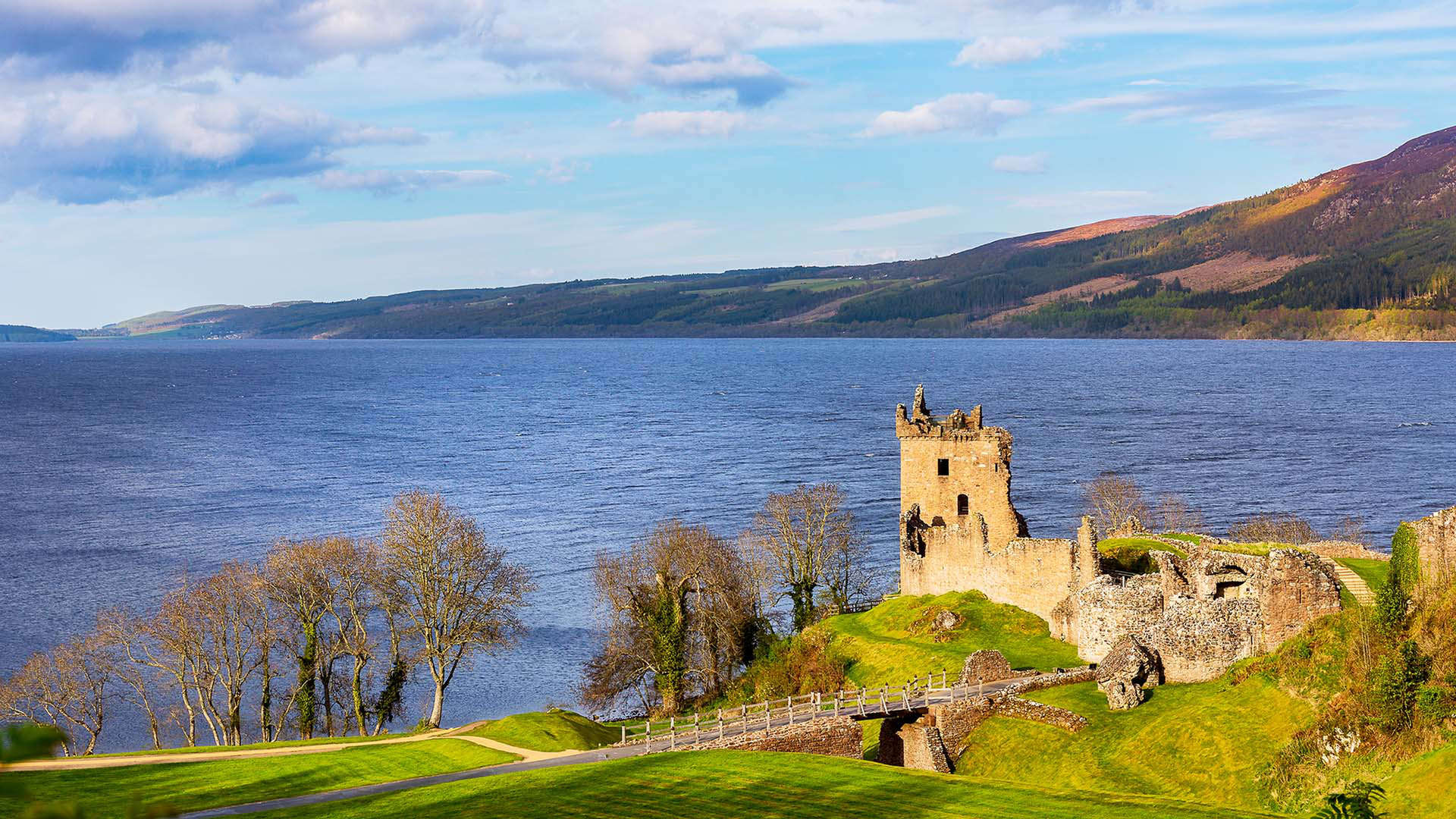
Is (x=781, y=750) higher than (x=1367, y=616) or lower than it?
lower

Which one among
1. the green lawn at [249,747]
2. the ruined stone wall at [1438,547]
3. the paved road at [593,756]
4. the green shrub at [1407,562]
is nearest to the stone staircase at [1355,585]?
the green shrub at [1407,562]

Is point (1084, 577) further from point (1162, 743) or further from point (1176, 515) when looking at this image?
point (1176, 515)

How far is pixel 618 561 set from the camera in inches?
3059

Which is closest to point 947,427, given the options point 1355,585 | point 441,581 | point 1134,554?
point 1134,554

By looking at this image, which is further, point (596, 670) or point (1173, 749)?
point (596, 670)

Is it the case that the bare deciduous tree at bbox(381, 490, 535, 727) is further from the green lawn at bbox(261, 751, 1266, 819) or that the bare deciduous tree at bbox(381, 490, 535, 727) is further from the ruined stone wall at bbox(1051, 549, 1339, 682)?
the ruined stone wall at bbox(1051, 549, 1339, 682)

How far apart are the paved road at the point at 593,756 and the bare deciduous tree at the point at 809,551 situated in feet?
93.7

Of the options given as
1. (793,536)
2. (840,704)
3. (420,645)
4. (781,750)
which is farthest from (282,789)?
(793,536)

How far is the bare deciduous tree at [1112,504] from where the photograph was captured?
92312 millimetres

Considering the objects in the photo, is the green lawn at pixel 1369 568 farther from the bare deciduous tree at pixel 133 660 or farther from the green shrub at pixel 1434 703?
the bare deciduous tree at pixel 133 660

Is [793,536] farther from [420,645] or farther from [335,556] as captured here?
[335,556]

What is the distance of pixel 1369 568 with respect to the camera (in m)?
50.8

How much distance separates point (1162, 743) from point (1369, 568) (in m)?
18.5

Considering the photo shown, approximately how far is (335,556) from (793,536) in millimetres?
29789
